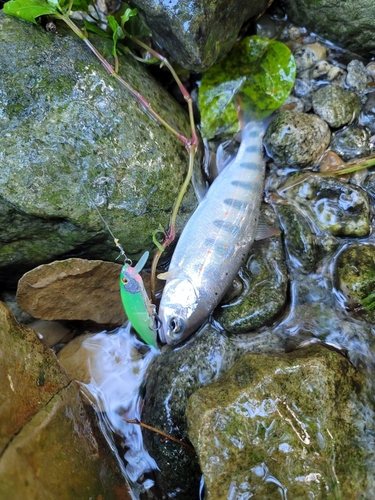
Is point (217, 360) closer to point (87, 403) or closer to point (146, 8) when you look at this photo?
point (87, 403)

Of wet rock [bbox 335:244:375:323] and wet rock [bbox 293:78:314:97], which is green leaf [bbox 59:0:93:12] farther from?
wet rock [bbox 335:244:375:323]

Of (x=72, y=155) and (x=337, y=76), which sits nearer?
(x=72, y=155)

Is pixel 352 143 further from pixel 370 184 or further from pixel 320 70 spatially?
pixel 320 70

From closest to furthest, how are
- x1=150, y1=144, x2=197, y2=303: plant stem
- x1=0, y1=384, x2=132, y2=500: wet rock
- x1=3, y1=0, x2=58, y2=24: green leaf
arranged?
x1=0, y1=384, x2=132, y2=500: wet rock < x1=3, y1=0, x2=58, y2=24: green leaf < x1=150, y1=144, x2=197, y2=303: plant stem

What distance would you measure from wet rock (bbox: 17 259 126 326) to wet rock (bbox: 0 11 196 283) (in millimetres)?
200

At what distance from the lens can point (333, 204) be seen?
3607 mm

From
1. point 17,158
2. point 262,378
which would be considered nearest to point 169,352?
point 262,378

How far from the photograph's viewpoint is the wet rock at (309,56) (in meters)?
3.87

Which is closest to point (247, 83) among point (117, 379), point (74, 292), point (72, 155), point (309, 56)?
point (309, 56)

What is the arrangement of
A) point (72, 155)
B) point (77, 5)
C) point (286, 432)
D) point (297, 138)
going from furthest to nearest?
point (297, 138), point (77, 5), point (72, 155), point (286, 432)

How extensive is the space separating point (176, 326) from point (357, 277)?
1482mm

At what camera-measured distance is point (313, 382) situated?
267 centimetres

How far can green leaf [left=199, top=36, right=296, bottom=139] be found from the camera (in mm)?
3803

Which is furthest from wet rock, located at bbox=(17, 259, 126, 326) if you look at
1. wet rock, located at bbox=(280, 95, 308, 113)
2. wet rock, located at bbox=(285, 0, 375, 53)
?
wet rock, located at bbox=(285, 0, 375, 53)
